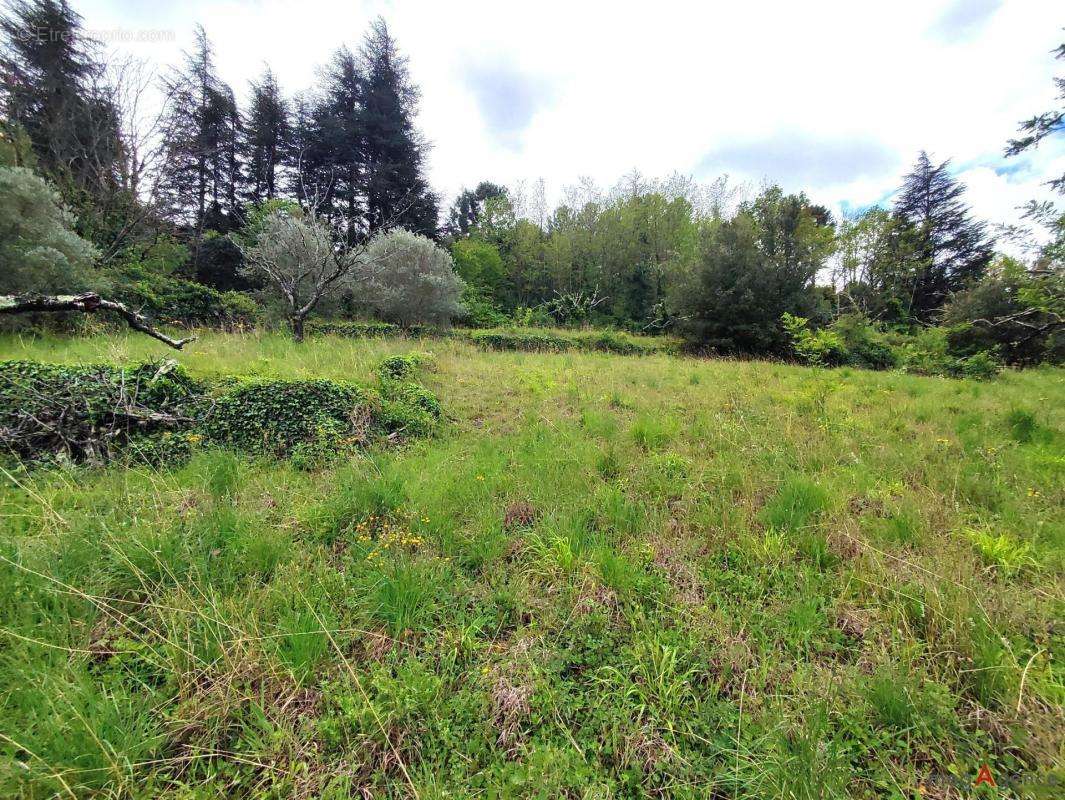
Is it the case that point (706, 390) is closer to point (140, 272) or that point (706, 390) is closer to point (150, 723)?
point (150, 723)

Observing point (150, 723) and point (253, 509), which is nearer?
point (150, 723)

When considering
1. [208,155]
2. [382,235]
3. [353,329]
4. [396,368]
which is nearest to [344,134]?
[208,155]

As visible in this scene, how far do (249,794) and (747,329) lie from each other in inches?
743

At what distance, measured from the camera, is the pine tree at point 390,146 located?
24219mm

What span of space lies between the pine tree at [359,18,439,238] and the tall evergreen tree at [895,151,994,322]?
34.6m

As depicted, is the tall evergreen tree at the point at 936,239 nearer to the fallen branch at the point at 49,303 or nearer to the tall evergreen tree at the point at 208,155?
the fallen branch at the point at 49,303

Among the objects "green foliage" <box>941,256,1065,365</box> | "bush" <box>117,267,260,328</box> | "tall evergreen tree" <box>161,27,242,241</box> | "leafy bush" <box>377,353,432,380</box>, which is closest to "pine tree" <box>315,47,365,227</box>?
"tall evergreen tree" <box>161,27,242,241</box>

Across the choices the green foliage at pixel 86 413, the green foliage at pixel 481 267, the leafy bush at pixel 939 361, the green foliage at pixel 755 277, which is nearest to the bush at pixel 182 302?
the green foliage at pixel 86 413

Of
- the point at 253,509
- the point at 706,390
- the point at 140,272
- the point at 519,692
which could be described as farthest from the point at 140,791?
the point at 140,272

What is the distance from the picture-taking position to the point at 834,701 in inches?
66.4

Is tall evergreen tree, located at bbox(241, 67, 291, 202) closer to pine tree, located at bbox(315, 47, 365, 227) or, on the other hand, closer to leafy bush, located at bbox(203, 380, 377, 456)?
pine tree, located at bbox(315, 47, 365, 227)

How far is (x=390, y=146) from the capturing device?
80.5 feet

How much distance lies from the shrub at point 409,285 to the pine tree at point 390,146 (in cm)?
966

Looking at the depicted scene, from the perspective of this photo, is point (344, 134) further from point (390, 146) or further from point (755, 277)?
point (755, 277)
